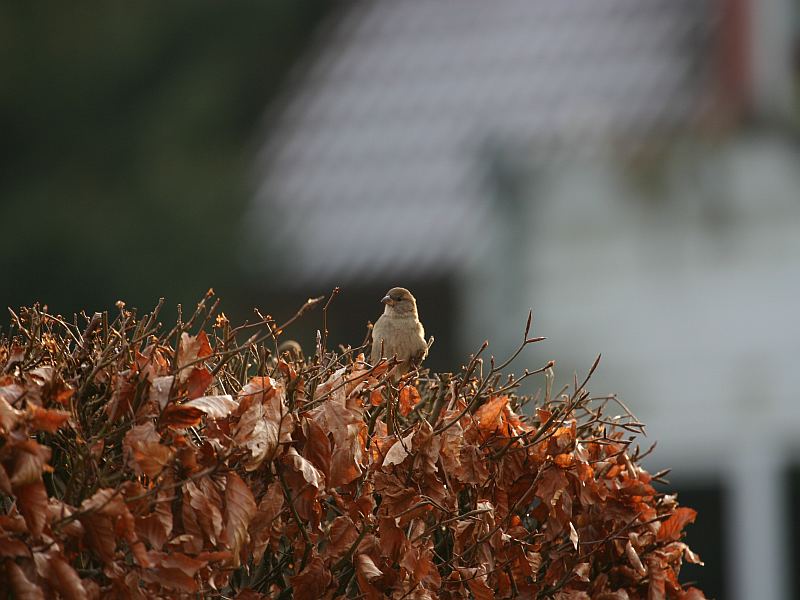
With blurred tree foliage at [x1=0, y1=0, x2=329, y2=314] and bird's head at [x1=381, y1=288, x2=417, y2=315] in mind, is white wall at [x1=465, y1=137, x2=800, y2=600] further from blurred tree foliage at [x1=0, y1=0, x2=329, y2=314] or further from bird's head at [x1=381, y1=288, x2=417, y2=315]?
bird's head at [x1=381, y1=288, x2=417, y2=315]

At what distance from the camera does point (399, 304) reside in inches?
176

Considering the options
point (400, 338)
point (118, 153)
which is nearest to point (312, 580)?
point (400, 338)

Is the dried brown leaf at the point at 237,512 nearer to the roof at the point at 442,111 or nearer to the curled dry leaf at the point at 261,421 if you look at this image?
the curled dry leaf at the point at 261,421

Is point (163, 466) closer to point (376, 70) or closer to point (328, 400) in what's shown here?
point (328, 400)

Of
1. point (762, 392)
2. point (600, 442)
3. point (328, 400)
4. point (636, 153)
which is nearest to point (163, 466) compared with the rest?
point (328, 400)

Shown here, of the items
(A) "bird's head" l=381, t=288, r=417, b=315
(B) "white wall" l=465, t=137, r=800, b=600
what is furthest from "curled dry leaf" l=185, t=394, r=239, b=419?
(B) "white wall" l=465, t=137, r=800, b=600

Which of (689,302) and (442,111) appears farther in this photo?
(442,111)

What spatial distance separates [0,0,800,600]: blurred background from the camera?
36.7 ft

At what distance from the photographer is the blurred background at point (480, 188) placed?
11195 mm

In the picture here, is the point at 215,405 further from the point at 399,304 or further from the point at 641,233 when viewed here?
the point at 641,233

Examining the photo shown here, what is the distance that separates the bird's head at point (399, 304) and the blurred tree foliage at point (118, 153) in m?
9.18

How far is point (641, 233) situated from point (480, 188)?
81.1 inches

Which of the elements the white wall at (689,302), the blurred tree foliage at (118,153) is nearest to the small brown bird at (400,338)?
the white wall at (689,302)

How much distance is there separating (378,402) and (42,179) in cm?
1172
